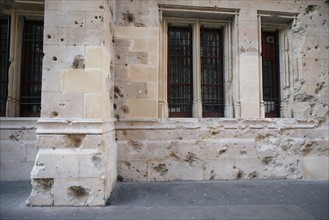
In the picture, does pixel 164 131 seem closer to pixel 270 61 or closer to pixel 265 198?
pixel 265 198

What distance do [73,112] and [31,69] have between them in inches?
84.2

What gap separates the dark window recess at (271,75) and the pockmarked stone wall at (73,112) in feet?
11.6

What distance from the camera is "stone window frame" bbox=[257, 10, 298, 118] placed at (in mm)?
4785

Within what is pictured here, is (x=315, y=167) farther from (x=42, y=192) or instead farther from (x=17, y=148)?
(x=17, y=148)

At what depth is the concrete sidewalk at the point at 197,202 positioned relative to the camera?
2.84 meters

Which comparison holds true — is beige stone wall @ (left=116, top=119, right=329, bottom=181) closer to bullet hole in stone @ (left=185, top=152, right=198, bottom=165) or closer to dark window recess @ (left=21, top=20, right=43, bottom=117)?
bullet hole in stone @ (left=185, top=152, right=198, bottom=165)

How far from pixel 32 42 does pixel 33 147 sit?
2134 millimetres

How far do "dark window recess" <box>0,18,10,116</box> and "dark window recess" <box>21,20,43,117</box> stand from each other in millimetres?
348

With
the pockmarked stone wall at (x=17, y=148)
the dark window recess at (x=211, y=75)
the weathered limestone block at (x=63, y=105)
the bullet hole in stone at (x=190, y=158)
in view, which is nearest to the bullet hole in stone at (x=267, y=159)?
the dark window recess at (x=211, y=75)

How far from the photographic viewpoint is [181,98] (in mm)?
4859

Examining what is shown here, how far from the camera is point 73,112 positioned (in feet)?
10.7

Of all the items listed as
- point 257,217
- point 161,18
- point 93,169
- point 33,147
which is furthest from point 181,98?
point 33,147

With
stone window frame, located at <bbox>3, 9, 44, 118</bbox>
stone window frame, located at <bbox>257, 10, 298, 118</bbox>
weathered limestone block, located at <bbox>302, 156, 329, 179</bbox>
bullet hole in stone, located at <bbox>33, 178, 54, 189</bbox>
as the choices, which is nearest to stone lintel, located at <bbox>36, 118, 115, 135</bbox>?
bullet hole in stone, located at <bbox>33, 178, 54, 189</bbox>

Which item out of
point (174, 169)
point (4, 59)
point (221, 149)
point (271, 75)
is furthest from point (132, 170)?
point (271, 75)
